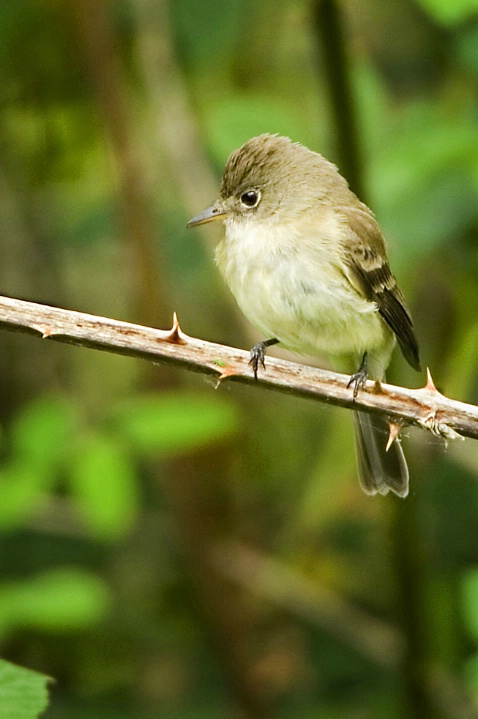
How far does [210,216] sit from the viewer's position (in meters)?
4.05

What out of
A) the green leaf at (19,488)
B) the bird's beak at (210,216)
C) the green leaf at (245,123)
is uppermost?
the green leaf at (245,123)

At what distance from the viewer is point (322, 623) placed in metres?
4.98

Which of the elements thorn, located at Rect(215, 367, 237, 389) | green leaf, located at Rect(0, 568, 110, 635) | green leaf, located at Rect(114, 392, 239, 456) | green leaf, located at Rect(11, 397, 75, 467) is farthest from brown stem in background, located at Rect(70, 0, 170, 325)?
thorn, located at Rect(215, 367, 237, 389)

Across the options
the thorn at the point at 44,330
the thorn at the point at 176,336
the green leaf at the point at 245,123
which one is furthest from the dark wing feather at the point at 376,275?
Result: the thorn at the point at 44,330

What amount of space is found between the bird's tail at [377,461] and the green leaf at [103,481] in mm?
896

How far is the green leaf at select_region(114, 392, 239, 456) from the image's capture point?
384 cm

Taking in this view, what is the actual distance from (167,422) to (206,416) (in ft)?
0.52

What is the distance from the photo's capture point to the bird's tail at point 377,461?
3.79m

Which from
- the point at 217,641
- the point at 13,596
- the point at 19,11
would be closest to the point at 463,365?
the point at 217,641

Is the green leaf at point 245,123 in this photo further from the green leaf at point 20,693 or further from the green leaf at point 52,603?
the green leaf at point 20,693

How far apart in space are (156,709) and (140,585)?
0.80m

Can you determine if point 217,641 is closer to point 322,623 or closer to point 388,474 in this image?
point 322,623

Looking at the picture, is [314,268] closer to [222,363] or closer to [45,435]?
[45,435]

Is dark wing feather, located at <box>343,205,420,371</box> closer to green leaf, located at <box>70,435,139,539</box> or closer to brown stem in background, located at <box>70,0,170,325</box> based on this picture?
green leaf, located at <box>70,435,139,539</box>
